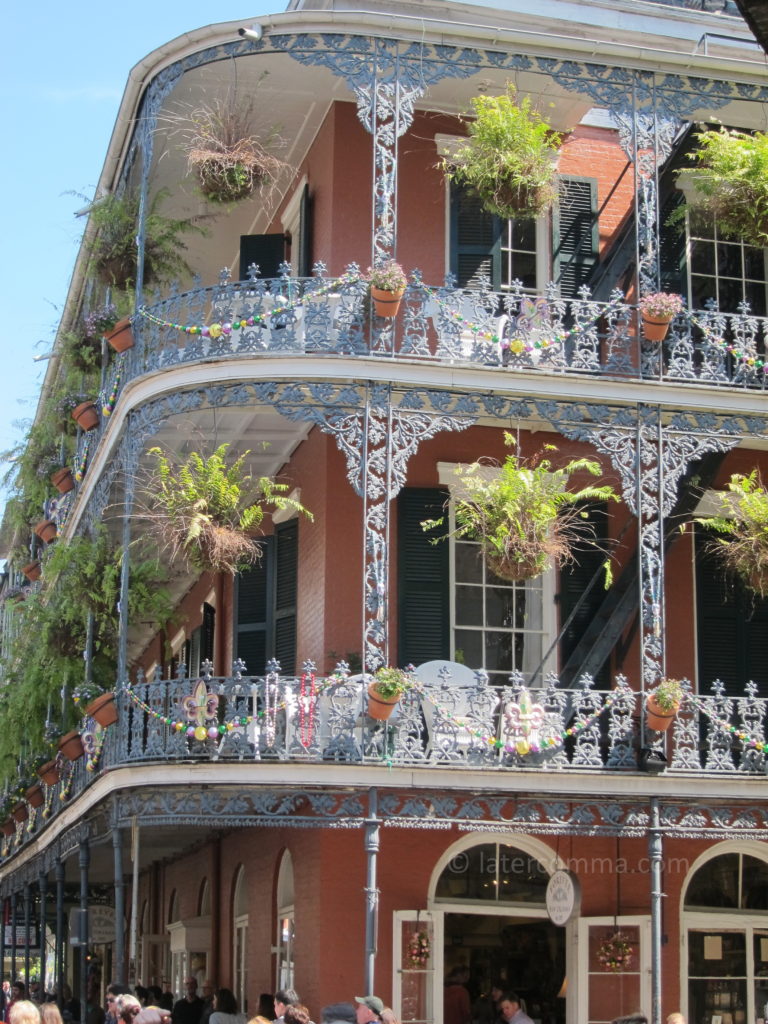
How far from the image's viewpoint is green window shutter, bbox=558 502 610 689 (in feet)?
49.5

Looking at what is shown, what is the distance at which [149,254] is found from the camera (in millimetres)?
16641

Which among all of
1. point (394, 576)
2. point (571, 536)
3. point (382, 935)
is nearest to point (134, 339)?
point (394, 576)

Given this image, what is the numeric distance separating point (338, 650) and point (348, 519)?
3.93ft

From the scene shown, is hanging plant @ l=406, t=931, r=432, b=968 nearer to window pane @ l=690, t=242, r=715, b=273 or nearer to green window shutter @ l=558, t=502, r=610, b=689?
green window shutter @ l=558, t=502, r=610, b=689

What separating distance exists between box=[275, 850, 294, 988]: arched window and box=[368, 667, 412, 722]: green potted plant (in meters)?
3.01

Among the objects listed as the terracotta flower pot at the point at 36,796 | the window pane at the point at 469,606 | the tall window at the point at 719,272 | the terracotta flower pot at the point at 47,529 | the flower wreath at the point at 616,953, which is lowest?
the flower wreath at the point at 616,953

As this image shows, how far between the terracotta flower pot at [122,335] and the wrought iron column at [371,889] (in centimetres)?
468

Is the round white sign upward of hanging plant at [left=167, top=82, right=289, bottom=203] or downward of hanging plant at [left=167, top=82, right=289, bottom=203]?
downward

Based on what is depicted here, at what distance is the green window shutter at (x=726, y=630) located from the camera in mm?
15508

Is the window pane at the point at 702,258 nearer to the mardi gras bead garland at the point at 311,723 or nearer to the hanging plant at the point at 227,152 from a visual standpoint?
the hanging plant at the point at 227,152

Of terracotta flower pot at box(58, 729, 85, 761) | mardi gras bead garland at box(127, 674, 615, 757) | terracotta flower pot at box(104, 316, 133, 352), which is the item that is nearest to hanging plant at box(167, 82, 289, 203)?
terracotta flower pot at box(104, 316, 133, 352)

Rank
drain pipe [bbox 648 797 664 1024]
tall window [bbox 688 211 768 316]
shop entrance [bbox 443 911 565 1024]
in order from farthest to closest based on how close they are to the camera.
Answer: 1. shop entrance [bbox 443 911 565 1024]
2. tall window [bbox 688 211 768 316]
3. drain pipe [bbox 648 797 664 1024]

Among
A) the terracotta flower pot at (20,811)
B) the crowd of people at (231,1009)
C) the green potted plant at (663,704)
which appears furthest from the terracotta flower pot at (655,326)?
the terracotta flower pot at (20,811)

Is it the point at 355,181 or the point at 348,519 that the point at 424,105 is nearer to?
the point at 355,181
